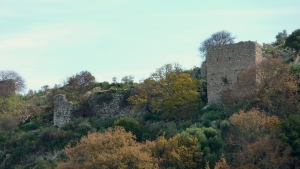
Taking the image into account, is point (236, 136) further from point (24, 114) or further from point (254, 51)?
point (24, 114)

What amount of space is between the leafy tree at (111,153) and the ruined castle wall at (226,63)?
18.6 ft

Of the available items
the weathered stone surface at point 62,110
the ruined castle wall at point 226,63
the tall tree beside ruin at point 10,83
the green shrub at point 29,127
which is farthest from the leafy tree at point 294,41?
the tall tree beside ruin at point 10,83

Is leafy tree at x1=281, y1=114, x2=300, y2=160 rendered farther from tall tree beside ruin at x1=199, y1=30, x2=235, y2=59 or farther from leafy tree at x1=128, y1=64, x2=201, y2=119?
tall tree beside ruin at x1=199, y1=30, x2=235, y2=59

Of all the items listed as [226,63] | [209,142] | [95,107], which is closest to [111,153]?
[209,142]

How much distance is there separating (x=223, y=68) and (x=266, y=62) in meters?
2.59

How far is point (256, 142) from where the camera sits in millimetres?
35062

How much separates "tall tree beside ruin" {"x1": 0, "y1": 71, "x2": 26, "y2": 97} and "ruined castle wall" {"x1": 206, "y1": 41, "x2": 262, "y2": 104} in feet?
58.2

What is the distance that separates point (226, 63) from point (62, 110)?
10.4 meters

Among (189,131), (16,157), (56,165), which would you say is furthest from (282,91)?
(16,157)

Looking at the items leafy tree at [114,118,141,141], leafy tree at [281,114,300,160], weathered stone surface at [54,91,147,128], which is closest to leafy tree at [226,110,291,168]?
leafy tree at [281,114,300,160]

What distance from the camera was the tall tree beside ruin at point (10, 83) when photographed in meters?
54.9

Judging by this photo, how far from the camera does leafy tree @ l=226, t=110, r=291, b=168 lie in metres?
34.4

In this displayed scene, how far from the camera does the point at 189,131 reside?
37625 millimetres

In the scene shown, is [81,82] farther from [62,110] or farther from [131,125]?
→ [131,125]
